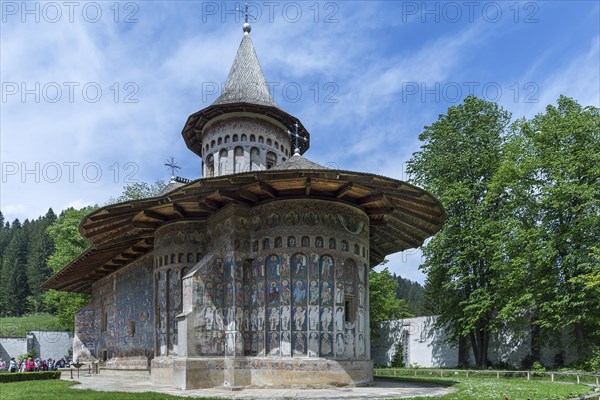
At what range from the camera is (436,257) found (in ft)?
102

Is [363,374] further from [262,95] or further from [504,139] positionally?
[504,139]

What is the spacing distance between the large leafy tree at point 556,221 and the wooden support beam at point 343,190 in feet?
38.7

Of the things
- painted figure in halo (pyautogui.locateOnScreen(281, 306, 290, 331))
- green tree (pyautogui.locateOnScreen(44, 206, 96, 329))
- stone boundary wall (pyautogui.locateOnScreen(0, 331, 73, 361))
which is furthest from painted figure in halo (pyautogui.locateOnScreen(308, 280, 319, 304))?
stone boundary wall (pyautogui.locateOnScreen(0, 331, 73, 361))

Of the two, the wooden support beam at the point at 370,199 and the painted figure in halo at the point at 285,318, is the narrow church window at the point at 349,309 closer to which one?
the painted figure in halo at the point at 285,318

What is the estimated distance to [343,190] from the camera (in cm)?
1806

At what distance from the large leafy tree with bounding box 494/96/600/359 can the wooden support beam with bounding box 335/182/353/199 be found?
38.7 feet

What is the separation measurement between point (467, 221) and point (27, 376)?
23.2m

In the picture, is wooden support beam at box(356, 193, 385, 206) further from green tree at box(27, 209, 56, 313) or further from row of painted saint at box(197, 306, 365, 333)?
green tree at box(27, 209, 56, 313)

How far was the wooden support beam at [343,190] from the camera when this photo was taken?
17.7 meters

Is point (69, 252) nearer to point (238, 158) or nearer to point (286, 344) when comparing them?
point (238, 158)

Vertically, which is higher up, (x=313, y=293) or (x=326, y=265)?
(x=326, y=265)

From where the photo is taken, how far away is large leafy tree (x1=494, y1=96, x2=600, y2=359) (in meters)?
24.5

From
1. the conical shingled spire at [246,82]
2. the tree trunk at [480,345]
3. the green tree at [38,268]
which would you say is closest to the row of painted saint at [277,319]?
the conical shingled spire at [246,82]

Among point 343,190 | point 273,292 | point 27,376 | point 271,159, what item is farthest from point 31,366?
point 343,190
